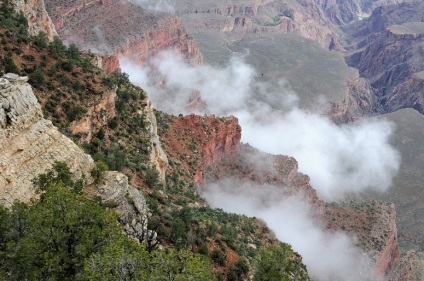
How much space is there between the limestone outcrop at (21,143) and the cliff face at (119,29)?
2814 inches

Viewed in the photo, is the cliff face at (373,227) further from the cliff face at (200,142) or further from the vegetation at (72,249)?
the vegetation at (72,249)

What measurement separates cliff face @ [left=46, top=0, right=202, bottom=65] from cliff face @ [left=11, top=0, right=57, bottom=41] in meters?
41.7

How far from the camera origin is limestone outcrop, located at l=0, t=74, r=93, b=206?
20.3 metres

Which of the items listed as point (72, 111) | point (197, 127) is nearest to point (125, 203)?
point (72, 111)

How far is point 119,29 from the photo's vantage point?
108 m

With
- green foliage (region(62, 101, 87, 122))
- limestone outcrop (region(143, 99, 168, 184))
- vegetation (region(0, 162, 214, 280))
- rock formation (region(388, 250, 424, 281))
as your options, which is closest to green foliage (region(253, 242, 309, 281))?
vegetation (region(0, 162, 214, 280))

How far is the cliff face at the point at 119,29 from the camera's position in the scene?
93.9 m

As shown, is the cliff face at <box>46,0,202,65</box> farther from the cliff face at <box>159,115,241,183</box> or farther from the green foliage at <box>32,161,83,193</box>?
the green foliage at <box>32,161,83,193</box>

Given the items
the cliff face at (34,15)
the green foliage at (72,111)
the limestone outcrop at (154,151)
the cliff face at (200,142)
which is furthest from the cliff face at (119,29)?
the green foliage at (72,111)

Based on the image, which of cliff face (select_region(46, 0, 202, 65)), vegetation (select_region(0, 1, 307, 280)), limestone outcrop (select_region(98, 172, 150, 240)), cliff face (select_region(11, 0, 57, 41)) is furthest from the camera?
cliff face (select_region(46, 0, 202, 65))

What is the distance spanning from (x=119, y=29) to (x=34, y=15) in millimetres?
64615

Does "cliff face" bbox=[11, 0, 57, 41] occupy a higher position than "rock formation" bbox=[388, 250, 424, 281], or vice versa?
"cliff face" bbox=[11, 0, 57, 41]

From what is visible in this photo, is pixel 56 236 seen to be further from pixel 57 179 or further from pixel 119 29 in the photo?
pixel 119 29

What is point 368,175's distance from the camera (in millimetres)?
93562
